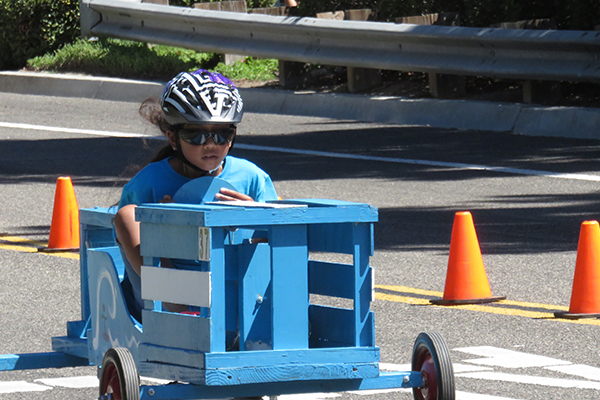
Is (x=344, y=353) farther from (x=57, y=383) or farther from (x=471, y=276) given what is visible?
(x=471, y=276)

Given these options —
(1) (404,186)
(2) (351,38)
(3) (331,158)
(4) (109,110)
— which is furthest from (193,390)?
(4) (109,110)

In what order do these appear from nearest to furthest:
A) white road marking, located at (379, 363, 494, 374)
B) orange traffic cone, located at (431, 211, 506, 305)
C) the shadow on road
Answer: white road marking, located at (379, 363, 494, 374) < orange traffic cone, located at (431, 211, 506, 305) < the shadow on road

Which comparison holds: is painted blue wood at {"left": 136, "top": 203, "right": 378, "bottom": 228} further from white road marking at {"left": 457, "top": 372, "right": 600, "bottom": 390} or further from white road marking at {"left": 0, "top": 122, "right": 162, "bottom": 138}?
white road marking at {"left": 0, "top": 122, "right": 162, "bottom": 138}

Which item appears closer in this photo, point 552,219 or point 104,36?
point 552,219

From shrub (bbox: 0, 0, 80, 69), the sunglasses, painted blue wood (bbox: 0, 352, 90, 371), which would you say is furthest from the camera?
shrub (bbox: 0, 0, 80, 69)

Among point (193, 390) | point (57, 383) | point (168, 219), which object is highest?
point (168, 219)

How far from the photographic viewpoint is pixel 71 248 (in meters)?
9.50

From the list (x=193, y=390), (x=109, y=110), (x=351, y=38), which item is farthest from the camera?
(x=109, y=110)

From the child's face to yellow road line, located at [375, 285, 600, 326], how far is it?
9.67 feet

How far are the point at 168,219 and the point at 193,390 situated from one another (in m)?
0.61

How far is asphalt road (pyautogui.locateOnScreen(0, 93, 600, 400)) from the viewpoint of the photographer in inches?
246

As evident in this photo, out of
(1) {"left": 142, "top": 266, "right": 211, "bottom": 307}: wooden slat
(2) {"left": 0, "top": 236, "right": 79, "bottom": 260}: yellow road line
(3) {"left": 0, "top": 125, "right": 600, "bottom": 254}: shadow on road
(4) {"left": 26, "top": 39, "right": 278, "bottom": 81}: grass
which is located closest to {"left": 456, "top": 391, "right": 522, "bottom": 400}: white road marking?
(1) {"left": 142, "top": 266, "right": 211, "bottom": 307}: wooden slat

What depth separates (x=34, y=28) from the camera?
2166 centimetres

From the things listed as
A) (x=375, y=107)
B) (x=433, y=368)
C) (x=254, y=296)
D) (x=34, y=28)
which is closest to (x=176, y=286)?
(x=254, y=296)
